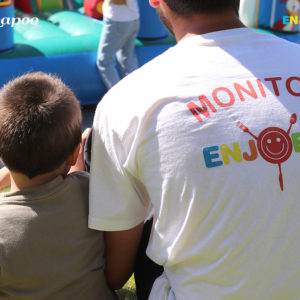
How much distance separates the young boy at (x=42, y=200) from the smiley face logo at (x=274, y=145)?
0.47 m

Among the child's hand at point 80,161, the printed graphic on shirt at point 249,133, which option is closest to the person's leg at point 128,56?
the child's hand at point 80,161

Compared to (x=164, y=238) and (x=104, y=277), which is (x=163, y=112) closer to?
(x=164, y=238)

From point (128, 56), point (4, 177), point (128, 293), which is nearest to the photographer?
point (4, 177)

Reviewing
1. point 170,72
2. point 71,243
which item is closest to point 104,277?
point 71,243

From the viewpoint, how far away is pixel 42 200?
1278 mm

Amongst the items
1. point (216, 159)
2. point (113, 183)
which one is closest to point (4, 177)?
point (113, 183)

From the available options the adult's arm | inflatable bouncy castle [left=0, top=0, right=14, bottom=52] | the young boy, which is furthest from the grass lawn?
inflatable bouncy castle [left=0, top=0, right=14, bottom=52]

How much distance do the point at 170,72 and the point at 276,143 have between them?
11.7 inches

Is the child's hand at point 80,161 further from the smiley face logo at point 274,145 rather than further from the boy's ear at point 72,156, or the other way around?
the smiley face logo at point 274,145

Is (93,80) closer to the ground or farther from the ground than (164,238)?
closer to the ground

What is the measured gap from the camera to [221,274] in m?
1.15

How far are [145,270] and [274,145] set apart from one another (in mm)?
567

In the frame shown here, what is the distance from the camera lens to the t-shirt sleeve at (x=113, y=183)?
1188mm

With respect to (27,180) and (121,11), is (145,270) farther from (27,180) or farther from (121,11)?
(121,11)
